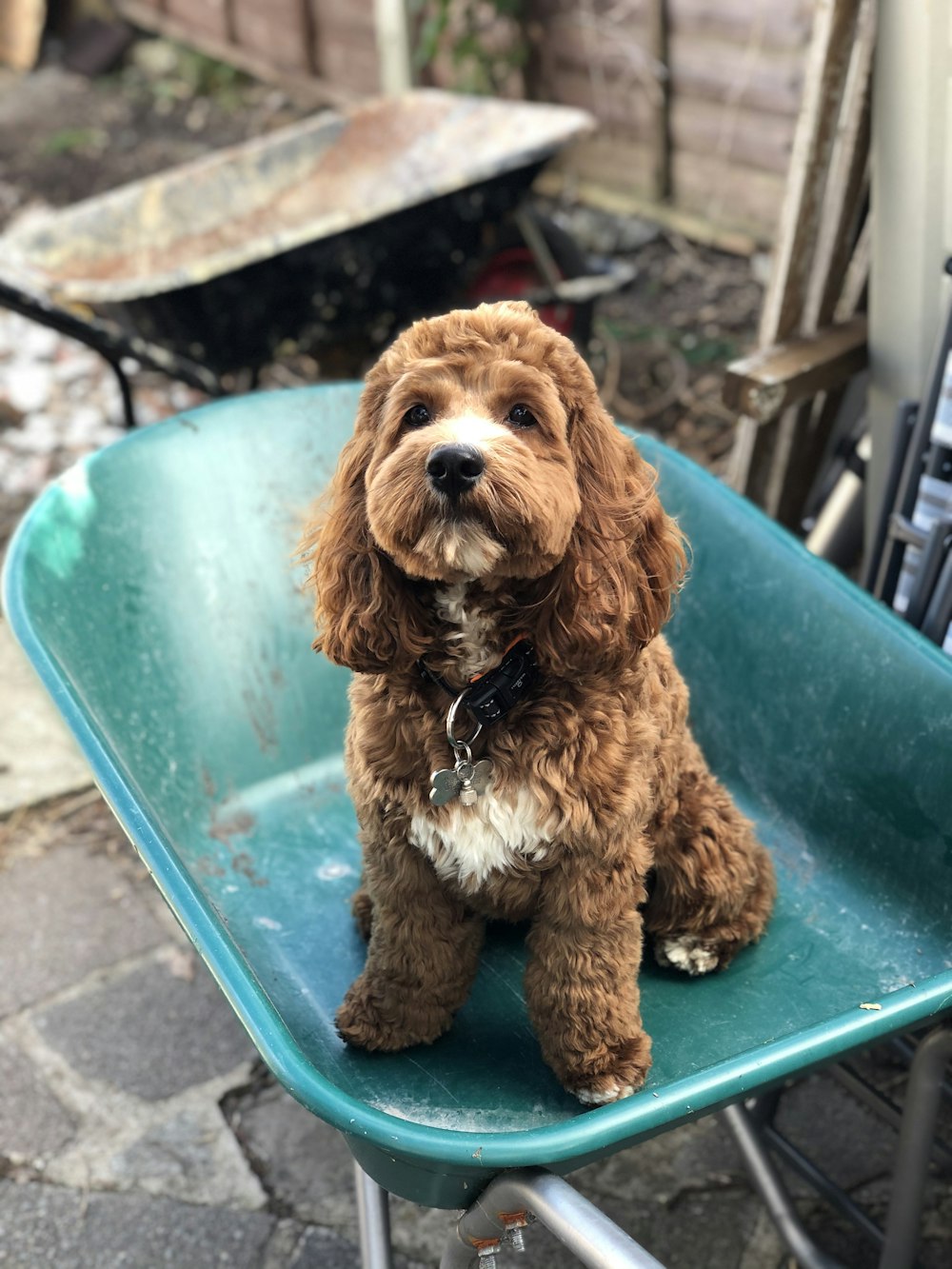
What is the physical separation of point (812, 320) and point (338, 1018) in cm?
190

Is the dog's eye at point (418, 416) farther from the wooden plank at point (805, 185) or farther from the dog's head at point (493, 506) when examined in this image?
the wooden plank at point (805, 185)

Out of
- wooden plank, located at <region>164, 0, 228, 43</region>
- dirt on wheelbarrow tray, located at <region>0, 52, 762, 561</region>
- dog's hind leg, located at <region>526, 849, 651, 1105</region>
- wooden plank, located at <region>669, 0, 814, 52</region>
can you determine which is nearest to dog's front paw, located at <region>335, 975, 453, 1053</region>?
dog's hind leg, located at <region>526, 849, 651, 1105</region>

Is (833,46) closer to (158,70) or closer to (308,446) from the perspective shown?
(308,446)

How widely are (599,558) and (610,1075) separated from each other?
0.66 metres

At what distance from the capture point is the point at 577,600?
1.43m

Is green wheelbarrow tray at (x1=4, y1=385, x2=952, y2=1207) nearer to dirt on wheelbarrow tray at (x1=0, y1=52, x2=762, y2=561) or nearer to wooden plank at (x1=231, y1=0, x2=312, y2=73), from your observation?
dirt on wheelbarrow tray at (x1=0, y1=52, x2=762, y2=561)

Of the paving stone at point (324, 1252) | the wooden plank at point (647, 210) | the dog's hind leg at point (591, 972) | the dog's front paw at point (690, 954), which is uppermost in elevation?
the dog's hind leg at point (591, 972)

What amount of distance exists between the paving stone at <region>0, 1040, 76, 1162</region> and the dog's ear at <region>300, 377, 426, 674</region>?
A: 1.38 meters

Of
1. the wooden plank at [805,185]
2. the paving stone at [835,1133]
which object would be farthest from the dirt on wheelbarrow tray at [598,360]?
the paving stone at [835,1133]

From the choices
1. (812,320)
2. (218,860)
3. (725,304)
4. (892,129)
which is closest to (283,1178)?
(218,860)

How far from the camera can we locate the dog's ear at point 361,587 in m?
1.48

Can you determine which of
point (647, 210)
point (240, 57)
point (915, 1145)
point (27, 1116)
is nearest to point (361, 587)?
point (915, 1145)

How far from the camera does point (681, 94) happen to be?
5234 millimetres

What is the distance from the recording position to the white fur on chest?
5.00 feet
